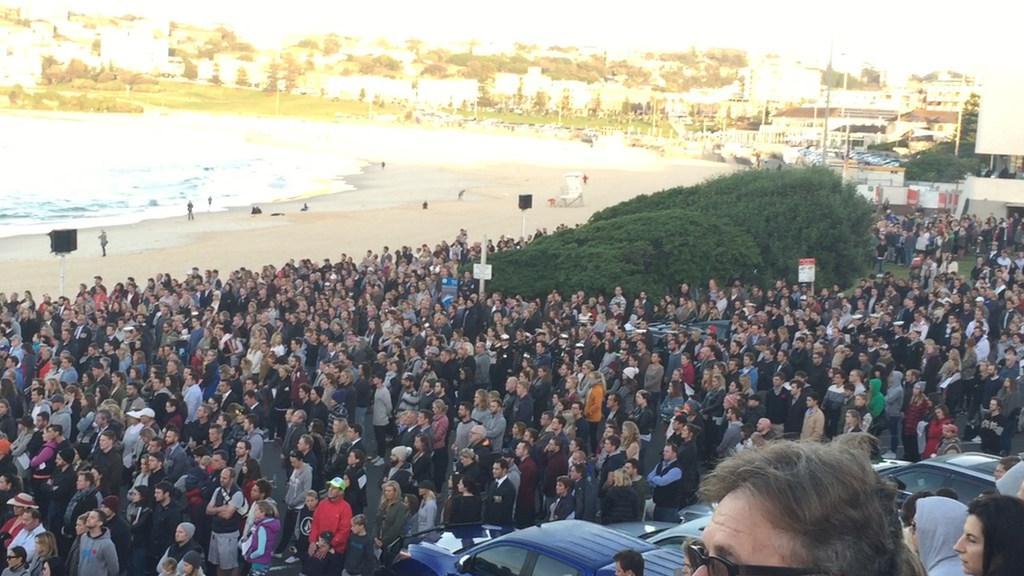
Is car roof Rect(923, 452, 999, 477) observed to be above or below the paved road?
above

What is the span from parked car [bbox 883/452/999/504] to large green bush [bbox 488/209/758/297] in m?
14.2

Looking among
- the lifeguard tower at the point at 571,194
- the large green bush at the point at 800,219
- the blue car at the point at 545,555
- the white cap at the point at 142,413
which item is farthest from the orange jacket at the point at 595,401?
the lifeguard tower at the point at 571,194

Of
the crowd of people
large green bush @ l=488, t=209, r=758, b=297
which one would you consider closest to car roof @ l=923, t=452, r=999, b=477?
the crowd of people

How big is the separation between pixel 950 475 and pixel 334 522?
537cm

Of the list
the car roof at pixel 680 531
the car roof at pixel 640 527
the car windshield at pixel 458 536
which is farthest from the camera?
the car roof at pixel 640 527

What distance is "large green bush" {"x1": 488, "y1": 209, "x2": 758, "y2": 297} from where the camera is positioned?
24.9 metres

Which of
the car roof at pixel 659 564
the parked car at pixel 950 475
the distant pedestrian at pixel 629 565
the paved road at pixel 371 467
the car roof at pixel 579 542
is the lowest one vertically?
the paved road at pixel 371 467

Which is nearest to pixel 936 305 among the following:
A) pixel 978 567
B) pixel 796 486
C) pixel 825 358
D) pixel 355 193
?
pixel 825 358

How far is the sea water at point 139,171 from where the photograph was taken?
209 feet

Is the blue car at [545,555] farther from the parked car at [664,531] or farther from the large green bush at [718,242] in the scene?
the large green bush at [718,242]

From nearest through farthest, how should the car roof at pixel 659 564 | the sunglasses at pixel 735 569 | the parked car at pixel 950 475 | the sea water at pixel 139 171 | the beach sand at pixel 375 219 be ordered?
the sunglasses at pixel 735 569, the car roof at pixel 659 564, the parked car at pixel 950 475, the beach sand at pixel 375 219, the sea water at pixel 139 171

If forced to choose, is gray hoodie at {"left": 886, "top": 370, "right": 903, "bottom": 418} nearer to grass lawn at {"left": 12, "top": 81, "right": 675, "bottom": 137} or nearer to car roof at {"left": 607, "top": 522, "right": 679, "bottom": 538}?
car roof at {"left": 607, "top": 522, "right": 679, "bottom": 538}

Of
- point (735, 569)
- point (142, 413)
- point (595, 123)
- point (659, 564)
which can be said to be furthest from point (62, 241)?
point (595, 123)

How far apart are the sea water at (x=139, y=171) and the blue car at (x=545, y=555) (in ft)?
152
